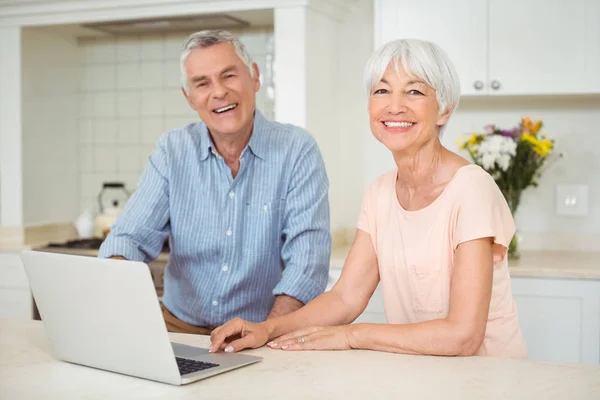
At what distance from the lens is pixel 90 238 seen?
414cm

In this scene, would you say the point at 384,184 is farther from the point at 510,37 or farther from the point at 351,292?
the point at 510,37

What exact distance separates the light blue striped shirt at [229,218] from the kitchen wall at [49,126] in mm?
1970

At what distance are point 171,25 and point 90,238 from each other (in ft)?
3.97

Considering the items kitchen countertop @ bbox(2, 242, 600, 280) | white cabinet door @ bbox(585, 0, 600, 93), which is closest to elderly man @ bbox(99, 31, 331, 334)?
kitchen countertop @ bbox(2, 242, 600, 280)

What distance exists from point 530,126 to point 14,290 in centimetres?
259

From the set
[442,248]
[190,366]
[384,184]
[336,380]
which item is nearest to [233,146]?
[384,184]

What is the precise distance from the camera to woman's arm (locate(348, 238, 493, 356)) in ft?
5.28

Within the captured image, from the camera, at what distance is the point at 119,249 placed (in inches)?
88.0

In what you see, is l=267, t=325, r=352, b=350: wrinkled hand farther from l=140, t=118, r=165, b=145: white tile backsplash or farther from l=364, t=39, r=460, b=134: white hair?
l=140, t=118, r=165, b=145: white tile backsplash

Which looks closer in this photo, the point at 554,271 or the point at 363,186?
the point at 554,271

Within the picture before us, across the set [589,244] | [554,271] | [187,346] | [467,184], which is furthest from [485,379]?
[589,244]

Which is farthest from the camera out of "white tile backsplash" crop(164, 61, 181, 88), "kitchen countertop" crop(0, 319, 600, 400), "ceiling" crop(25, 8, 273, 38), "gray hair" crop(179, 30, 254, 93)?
"white tile backsplash" crop(164, 61, 181, 88)

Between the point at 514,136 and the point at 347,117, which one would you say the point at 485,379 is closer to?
the point at 514,136

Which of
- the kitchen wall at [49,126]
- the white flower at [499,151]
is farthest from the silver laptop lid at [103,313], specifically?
the kitchen wall at [49,126]
